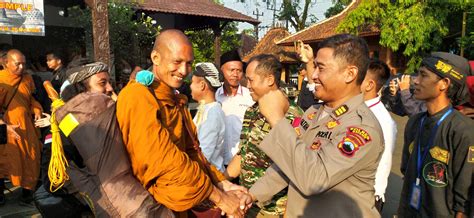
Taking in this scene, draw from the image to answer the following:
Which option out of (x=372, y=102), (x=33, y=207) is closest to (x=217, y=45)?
(x=33, y=207)

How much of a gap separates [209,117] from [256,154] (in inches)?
31.8

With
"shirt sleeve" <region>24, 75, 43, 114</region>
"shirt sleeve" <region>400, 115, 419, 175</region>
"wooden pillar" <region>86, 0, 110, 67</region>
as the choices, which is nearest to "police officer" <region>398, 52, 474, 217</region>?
"shirt sleeve" <region>400, 115, 419, 175</region>

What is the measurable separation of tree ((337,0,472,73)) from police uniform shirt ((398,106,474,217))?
11.8 m

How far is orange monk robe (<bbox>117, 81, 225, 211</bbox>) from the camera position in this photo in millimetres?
1714

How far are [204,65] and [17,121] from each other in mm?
3114

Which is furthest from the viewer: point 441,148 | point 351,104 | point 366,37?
point 366,37

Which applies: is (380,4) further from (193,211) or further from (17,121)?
(193,211)

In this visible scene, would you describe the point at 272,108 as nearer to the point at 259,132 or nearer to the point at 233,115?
the point at 259,132

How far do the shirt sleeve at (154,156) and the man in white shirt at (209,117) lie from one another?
1450mm

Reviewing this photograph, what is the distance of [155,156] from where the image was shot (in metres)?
1.72

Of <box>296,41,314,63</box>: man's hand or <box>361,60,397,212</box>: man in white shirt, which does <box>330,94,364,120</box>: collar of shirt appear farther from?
<box>296,41,314,63</box>: man's hand

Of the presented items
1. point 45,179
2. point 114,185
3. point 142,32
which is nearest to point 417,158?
point 114,185

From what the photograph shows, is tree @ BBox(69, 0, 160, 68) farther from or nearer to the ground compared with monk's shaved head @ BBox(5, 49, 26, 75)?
farther from the ground

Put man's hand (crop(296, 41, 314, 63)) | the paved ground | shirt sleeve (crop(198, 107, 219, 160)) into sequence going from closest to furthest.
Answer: man's hand (crop(296, 41, 314, 63)), shirt sleeve (crop(198, 107, 219, 160)), the paved ground
